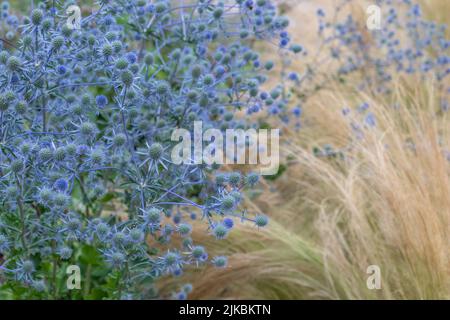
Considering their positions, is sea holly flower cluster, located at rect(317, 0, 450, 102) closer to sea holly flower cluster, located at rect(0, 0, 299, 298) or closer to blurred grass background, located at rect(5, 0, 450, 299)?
blurred grass background, located at rect(5, 0, 450, 299)

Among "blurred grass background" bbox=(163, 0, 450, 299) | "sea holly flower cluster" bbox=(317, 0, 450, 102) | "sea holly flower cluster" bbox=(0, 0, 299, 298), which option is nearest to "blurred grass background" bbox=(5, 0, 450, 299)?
"blurred grass background" bbox=(163, 0, 450, 299)

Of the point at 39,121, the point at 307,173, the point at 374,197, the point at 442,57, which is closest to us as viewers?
the point at 39,121

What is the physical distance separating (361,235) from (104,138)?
1.08 m

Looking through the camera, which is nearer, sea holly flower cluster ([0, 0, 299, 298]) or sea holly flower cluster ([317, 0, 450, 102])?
sea holly flower cluster ([0, 0, 299, 298])

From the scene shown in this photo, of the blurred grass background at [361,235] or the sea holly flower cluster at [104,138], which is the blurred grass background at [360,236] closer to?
the blurred grass background at [361,235]

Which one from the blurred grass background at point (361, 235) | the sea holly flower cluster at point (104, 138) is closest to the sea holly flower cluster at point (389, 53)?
the blurred grass background at point (361, 235)

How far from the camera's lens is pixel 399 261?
2266mm

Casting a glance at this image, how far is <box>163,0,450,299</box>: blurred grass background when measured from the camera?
7.02 feet

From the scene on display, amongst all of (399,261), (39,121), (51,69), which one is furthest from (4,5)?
(399,261)

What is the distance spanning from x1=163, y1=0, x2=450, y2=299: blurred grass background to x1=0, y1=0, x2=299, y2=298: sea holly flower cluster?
428 mm

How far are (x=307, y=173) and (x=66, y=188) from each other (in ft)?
5.44

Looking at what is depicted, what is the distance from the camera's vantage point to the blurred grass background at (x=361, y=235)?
214cm
